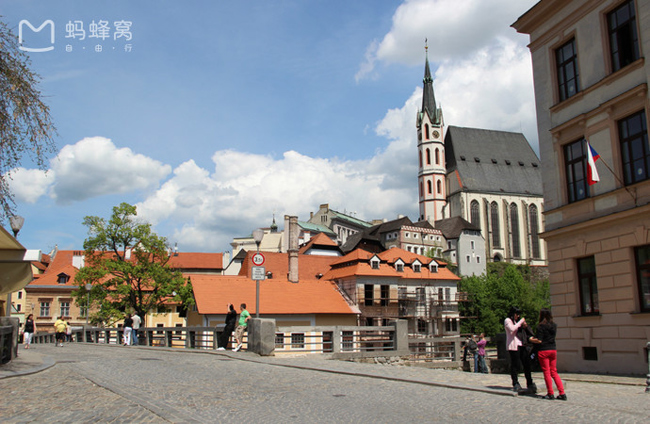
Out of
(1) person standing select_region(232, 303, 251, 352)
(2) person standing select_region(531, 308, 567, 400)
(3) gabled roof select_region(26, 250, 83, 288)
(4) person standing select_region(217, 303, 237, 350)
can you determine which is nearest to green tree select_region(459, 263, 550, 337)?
(3) gabled roof select_region(26, 250, 83, 288)

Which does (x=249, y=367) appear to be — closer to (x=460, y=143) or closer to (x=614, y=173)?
(x=614, y=173)

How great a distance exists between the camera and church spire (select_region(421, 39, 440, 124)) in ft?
412

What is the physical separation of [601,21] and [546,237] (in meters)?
7.20

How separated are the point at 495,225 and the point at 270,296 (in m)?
79.1

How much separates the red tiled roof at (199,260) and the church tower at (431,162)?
45.0m

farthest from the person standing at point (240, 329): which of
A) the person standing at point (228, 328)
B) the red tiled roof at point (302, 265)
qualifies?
the red tiled roof at point (302, 265)

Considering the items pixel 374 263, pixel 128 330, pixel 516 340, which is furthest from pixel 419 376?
pixel 374 263

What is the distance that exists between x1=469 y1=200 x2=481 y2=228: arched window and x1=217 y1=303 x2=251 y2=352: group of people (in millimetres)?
100001

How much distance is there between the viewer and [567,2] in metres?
19.6

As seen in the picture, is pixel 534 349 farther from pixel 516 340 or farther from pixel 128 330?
pixel 128 330

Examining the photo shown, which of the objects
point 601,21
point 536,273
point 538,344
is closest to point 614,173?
point 601,21

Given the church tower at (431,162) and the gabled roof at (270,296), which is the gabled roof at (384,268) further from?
the church tower at (431,162)

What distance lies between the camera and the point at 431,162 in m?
124

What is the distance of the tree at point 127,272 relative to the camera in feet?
154
